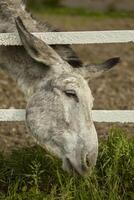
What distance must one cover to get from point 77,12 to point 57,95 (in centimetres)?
1483

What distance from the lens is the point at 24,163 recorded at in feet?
16.3

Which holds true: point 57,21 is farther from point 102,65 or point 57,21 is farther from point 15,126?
point 102,65

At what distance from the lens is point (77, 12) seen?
19000 millimetres

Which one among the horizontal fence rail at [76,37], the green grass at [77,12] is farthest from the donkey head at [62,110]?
the green grass at [77,12]

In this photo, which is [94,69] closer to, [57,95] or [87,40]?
[87,40]

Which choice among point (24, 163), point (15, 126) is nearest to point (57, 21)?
point (15, 126)

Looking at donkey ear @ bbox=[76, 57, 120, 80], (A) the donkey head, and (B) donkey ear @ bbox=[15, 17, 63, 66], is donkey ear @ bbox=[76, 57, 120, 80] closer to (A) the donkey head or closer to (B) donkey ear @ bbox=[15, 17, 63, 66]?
(A) the donkey head

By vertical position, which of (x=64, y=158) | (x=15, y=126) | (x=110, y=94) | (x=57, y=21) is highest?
(x=64, y=158)

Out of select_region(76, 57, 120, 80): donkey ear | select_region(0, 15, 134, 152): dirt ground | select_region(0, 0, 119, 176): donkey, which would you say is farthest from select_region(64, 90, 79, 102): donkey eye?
select_region(0, 15, 134, 152): dirt ground

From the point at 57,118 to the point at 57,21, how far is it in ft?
38.2

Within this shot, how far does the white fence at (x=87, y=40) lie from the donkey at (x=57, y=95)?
0.26 feet

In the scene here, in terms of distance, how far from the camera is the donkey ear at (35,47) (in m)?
4.46

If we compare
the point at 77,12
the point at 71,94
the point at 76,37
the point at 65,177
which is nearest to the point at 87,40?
the point at 76,37

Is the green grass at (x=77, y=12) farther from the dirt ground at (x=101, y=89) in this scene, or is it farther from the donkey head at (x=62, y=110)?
the donkey head at (x=62, y=110)
